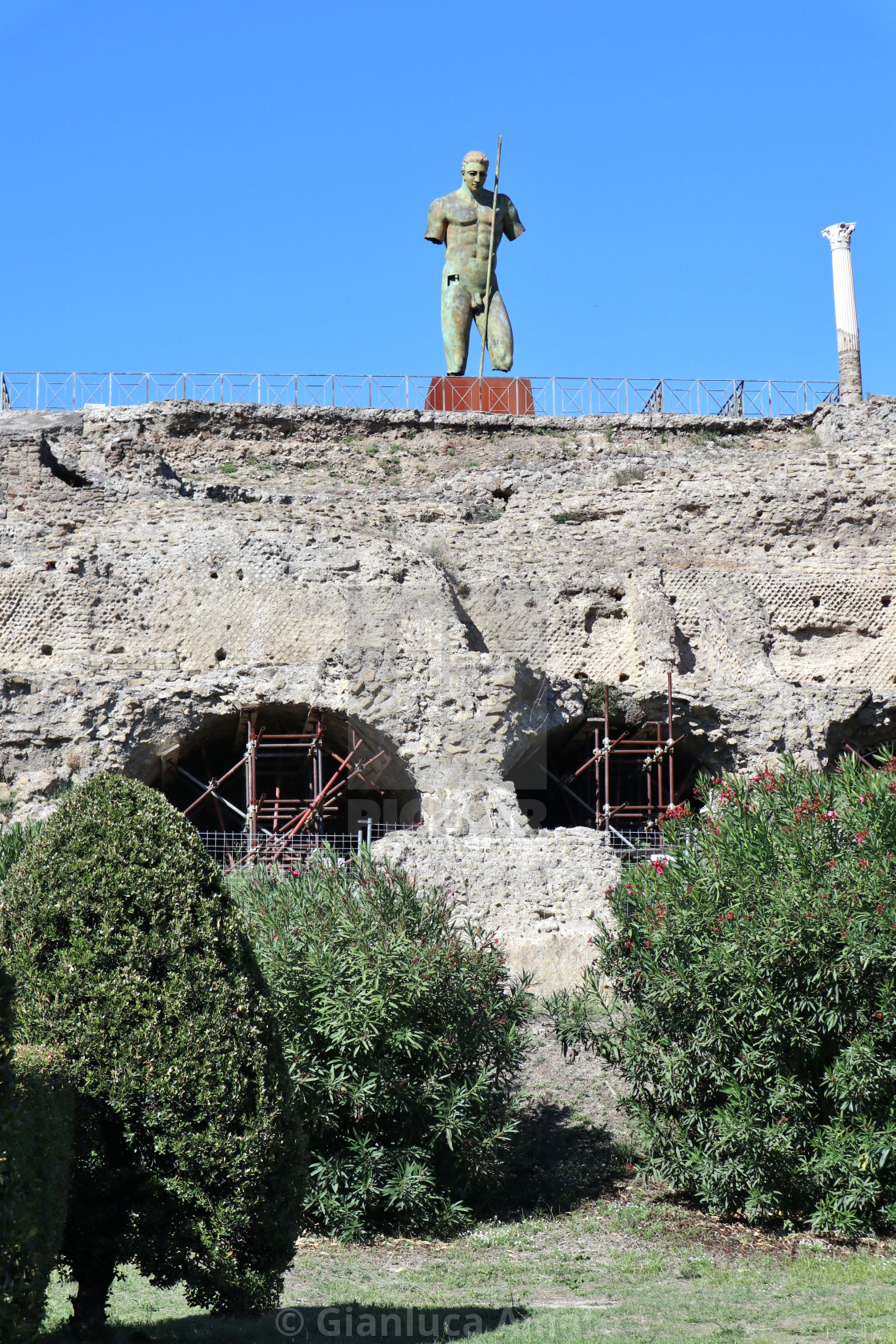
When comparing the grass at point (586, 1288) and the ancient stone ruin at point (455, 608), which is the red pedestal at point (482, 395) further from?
the grass at point (586, 1288)

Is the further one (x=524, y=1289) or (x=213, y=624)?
(x=213, y=624)

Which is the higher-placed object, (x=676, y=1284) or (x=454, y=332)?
(x=454, y=332)

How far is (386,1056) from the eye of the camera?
1052cm

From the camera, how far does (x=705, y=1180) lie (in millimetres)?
10680

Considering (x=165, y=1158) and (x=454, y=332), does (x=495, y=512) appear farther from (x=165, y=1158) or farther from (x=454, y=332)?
(x=165, y=1158)

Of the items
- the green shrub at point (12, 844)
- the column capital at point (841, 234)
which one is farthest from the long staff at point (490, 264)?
the green shrub at point (12, 844)

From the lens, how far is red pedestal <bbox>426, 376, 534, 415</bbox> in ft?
92.4

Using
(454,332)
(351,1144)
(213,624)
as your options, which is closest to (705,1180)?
(351,1144)

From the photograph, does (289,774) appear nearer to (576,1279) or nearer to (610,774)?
(610,774)

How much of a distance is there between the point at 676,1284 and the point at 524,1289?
Answer: 3.44 ft

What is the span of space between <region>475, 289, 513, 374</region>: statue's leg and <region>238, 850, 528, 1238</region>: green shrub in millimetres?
19610

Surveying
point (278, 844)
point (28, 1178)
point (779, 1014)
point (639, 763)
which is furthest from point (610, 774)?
point (28, 1178)

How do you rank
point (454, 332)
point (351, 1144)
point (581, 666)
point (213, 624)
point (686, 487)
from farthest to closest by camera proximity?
point (454, 332) < point (686, 487) < point (581, 666) < point (213, 624) < point (351, 1144)

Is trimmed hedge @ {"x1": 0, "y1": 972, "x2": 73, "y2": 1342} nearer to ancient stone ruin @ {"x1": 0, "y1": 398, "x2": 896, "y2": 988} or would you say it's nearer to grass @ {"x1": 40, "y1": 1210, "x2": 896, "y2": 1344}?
grass @ {"x1": 40, "y1": 1210, "x2": 896, "y2": 1344}
